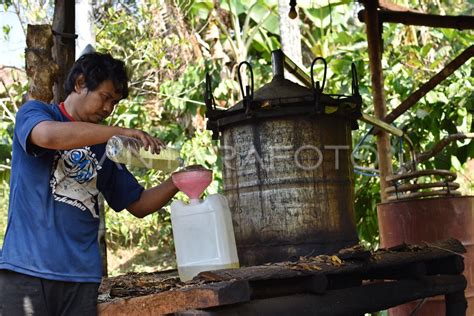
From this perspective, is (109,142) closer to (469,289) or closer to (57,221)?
(57,221)

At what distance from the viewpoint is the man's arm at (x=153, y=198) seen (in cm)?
301

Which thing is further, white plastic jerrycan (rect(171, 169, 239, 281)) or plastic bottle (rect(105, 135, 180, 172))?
white plastic jerrycan (rect(171, 169, 239, 281))

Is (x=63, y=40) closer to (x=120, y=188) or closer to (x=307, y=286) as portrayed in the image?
(x=120, y=188)

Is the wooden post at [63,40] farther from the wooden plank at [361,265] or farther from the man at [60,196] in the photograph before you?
the wooden plank at [361,265]

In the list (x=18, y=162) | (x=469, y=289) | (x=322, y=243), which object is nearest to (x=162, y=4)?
(x=469, y=289)

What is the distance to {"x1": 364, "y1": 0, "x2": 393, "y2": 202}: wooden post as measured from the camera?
590 cm

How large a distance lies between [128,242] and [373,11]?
8817 mm

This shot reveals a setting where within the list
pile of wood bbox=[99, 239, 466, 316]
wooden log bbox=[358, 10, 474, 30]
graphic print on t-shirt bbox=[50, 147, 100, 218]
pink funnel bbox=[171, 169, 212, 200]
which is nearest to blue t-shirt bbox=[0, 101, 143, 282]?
graphic print on t-shirt bbox=[50, 147, 100, 218]

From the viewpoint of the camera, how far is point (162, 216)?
12.2m

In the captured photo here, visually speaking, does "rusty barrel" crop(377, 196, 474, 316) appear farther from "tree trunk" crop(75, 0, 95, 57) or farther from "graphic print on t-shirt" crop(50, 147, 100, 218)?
"tree trunk" crop(75, 0, 95, 57)

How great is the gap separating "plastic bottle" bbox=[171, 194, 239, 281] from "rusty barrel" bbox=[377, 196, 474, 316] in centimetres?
221

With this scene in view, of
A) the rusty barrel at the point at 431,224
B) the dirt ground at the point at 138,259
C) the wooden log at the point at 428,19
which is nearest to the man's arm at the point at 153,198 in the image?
the rusty barrel at the point at 431,224

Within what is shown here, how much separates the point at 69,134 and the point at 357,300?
156 cm

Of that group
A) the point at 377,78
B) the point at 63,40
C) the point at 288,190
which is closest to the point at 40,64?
the point at 63,40
